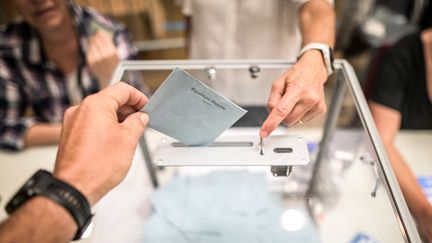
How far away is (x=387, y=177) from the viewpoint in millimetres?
550

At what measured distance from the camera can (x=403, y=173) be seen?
0.93 meters

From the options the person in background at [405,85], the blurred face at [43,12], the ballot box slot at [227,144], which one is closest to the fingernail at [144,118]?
the ballot box slot at [227,144]

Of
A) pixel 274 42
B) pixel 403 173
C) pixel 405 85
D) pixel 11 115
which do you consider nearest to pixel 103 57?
pixel 11 115

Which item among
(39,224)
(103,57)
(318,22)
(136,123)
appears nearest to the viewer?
(39,224)

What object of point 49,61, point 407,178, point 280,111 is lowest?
point 407,178

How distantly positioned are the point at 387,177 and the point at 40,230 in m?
0.54

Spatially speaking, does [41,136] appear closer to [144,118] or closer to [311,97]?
[144,118]

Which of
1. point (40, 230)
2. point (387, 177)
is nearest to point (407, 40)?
point (387, 177)

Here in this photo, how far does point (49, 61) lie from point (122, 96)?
0.90 meters

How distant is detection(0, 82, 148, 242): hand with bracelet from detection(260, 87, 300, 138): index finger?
0.23 meters

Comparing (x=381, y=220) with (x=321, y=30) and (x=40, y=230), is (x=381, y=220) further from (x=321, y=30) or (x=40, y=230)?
(x=40, y=230)

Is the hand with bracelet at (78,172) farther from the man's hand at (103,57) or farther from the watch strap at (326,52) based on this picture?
the man's hand at (103,57)

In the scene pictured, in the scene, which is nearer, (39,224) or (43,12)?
(39,224)

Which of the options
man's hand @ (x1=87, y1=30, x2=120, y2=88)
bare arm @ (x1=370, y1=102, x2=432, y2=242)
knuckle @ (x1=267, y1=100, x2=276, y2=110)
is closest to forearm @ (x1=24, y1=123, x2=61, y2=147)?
man's hand @ (x1=87, y1=30, x2=120, y2=88)
